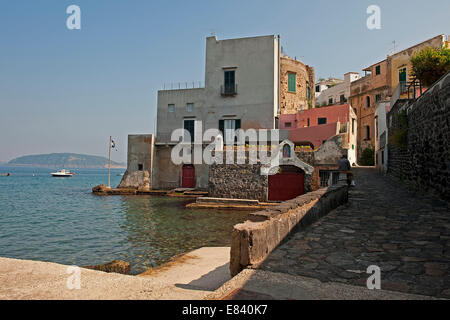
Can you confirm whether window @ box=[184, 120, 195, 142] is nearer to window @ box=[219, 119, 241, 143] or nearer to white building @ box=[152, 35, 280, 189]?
white building @ box=[152, 35, 280, 189]

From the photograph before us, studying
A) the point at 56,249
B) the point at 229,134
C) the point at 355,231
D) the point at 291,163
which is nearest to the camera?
the point at 355,231

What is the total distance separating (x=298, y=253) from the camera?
388 centimetres

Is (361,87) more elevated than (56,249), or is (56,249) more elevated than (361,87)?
(361,87)

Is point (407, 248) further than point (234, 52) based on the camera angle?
No

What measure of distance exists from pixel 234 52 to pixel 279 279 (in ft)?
90.9

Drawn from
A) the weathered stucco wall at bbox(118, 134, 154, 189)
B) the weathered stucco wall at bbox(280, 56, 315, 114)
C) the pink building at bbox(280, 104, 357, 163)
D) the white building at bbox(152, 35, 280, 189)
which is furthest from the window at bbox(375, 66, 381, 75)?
the weathered stucco wall at bbox(118, 134, 154, 189)

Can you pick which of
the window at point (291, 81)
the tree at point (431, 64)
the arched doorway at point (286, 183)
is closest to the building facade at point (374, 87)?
the window at point (291, 81)

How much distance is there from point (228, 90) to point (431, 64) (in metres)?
16.7

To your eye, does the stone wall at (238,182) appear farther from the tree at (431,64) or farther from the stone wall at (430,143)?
the tree at (431,64)

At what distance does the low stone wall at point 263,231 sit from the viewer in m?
3.38

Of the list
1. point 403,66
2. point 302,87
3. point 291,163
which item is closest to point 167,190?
point 291,163

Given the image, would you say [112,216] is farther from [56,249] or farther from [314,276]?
[314,276]

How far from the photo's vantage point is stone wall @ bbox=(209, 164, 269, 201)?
71.9 feet
